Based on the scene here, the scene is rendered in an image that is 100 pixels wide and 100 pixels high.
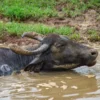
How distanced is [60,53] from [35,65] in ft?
1.70

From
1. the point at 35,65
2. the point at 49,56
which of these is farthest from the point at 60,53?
the point at 35,65

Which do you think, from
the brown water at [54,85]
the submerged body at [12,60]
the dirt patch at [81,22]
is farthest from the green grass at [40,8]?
the brown water at [54,85]

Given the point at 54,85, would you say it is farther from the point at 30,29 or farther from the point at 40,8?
the point at 40,8

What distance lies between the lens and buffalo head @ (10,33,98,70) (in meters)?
8.31

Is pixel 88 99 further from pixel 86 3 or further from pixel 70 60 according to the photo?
pixel 86 3

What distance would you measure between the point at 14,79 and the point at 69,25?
520cm

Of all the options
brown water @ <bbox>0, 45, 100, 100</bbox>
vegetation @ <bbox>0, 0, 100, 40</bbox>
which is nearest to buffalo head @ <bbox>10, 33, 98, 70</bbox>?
brown water @ <bbox>0, 45, 100, 100</bbox>

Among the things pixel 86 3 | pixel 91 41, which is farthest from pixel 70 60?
pixel 86 3

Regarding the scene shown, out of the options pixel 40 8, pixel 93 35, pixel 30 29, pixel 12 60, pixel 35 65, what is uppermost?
pixel 40 8

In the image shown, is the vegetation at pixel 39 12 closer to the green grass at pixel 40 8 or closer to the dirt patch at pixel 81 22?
the green grass at pixel 40 8

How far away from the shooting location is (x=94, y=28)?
12703mm

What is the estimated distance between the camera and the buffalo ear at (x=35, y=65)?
8.41m

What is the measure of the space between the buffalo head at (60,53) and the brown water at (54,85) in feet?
0.68

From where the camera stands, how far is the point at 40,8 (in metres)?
14.4
